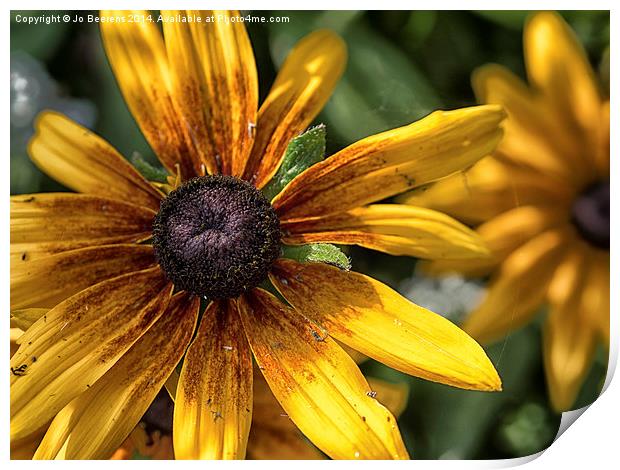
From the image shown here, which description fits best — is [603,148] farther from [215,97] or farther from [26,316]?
[26,316]

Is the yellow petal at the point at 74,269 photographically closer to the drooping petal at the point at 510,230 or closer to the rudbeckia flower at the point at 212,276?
the rudbeckia flower at the point at 212,276

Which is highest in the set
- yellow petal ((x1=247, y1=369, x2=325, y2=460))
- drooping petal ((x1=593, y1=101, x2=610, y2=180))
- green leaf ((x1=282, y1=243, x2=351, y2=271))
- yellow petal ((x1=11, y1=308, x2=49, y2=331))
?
drooping petal ((x1=593, y1=101, x2=610, y2=180))

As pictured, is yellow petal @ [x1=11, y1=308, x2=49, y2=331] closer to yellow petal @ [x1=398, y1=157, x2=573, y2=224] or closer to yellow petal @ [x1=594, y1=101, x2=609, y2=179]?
yellow petal @ [x1=398, y1=157, x2=573, y2=224]

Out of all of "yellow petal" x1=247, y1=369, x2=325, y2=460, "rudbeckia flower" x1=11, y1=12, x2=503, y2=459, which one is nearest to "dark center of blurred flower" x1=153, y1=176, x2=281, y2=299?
"rudbeckia flower" x1=11, y1=12, x2=503, y2=459

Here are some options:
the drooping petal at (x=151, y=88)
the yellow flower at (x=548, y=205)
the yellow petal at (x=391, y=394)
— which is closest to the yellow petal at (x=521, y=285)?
the yellow flower at (x=548, y=205)

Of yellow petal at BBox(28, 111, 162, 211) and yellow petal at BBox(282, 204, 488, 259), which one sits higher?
yellow petal at BBox(28, 111, 162, 211)

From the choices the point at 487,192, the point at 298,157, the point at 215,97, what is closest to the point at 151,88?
the point at 215,97
